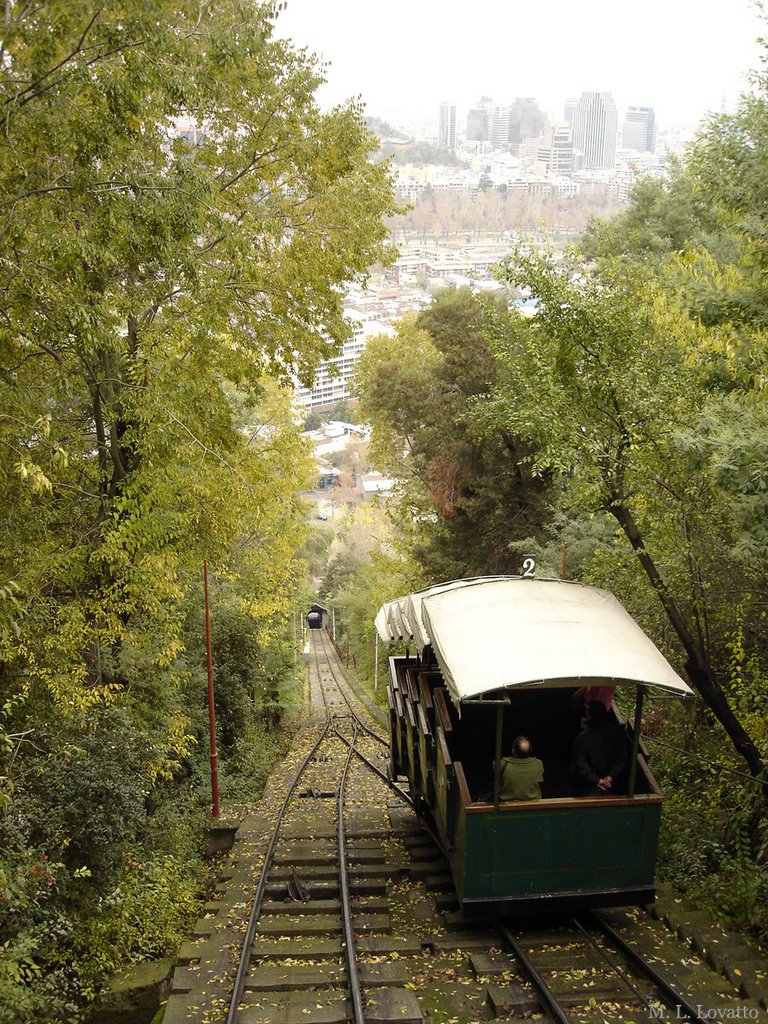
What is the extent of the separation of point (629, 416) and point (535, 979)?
20.8ft

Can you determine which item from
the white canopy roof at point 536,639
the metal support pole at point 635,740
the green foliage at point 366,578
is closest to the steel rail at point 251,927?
the white canopy roof at point 536,639

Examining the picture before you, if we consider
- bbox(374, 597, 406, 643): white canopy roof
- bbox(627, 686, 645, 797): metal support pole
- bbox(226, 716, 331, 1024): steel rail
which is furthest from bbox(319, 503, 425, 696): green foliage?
bbox(627, 686, 645, 797): metal support pole

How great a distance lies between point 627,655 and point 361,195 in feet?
26.4

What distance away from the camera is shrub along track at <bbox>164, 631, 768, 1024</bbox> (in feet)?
22.9

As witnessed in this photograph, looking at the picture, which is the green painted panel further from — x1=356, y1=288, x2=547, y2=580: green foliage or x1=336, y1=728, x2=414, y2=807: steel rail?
x1=356, y1=288, x2=547, y2=580: green foliage

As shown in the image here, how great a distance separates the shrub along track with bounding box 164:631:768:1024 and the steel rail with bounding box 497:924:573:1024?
0.8 inches

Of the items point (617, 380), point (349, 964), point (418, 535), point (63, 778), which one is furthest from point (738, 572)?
point (418, 535)

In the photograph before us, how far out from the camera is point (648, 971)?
23.9 ft

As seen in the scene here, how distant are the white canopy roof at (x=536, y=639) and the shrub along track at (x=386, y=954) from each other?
2.48m

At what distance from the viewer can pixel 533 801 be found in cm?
833

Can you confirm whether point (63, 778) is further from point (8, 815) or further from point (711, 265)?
point (711, 265)

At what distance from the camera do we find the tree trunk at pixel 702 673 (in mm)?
9875

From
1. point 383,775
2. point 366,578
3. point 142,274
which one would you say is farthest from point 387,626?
point 366,578

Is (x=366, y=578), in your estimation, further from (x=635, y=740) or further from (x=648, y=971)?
(x=648, y=971)
